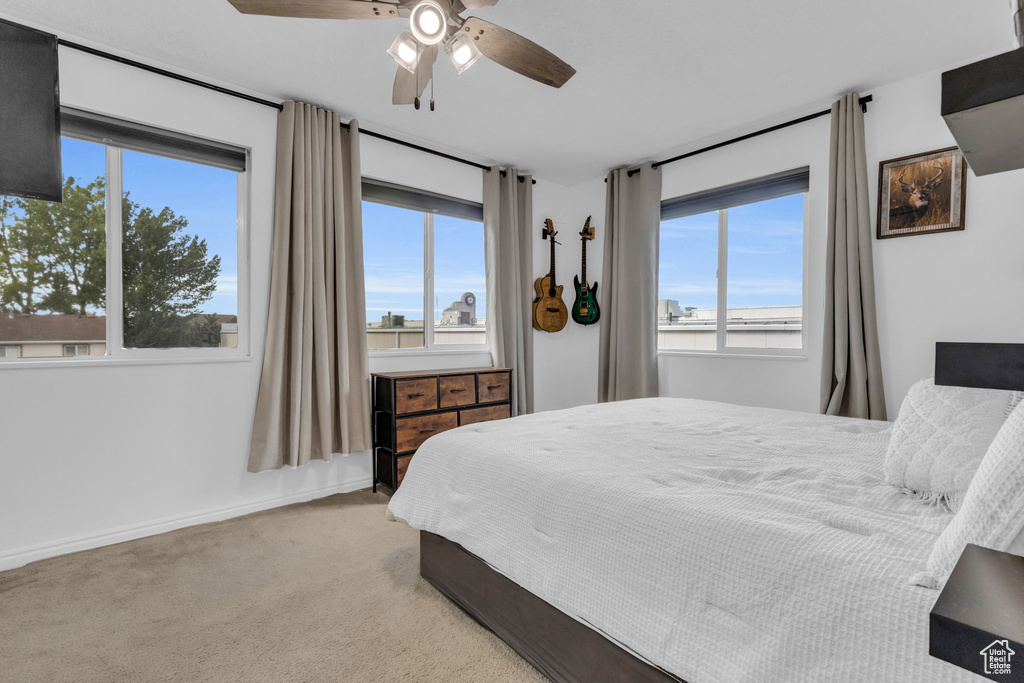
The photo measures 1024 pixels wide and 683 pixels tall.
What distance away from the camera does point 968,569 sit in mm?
439

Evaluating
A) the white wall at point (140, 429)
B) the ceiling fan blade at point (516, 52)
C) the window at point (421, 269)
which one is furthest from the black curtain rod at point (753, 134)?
the white wall at point (140, 429)

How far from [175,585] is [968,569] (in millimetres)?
2575

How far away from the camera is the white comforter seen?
0.84 m

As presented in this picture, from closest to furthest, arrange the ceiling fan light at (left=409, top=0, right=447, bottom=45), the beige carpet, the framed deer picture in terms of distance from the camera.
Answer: the beige carpet, the ceiling fan light at (left=409, top=0, right=447, bottom=45), the framed deer picture

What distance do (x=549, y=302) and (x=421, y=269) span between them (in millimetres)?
1250

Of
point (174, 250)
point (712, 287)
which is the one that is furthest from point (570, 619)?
point (712, 287)

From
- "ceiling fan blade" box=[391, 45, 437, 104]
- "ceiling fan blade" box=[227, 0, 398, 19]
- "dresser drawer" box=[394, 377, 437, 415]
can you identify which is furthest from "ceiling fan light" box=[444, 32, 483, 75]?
"dresser drawer" box=[394, 377, 437, 415]

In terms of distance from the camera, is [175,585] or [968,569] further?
[175,585]

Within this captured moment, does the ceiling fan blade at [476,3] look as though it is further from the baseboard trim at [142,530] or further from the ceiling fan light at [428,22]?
the baseboard trim at [142,530]

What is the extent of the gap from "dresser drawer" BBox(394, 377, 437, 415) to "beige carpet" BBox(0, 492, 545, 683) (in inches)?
34.6

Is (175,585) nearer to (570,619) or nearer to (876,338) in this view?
(570,619)

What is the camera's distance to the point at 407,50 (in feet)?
6.06

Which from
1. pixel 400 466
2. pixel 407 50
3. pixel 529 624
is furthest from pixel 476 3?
pixel 400 466

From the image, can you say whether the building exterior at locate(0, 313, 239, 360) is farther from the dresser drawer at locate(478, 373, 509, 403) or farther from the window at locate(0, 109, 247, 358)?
the dresser drawer at locate(478, 373, 509, 403)
